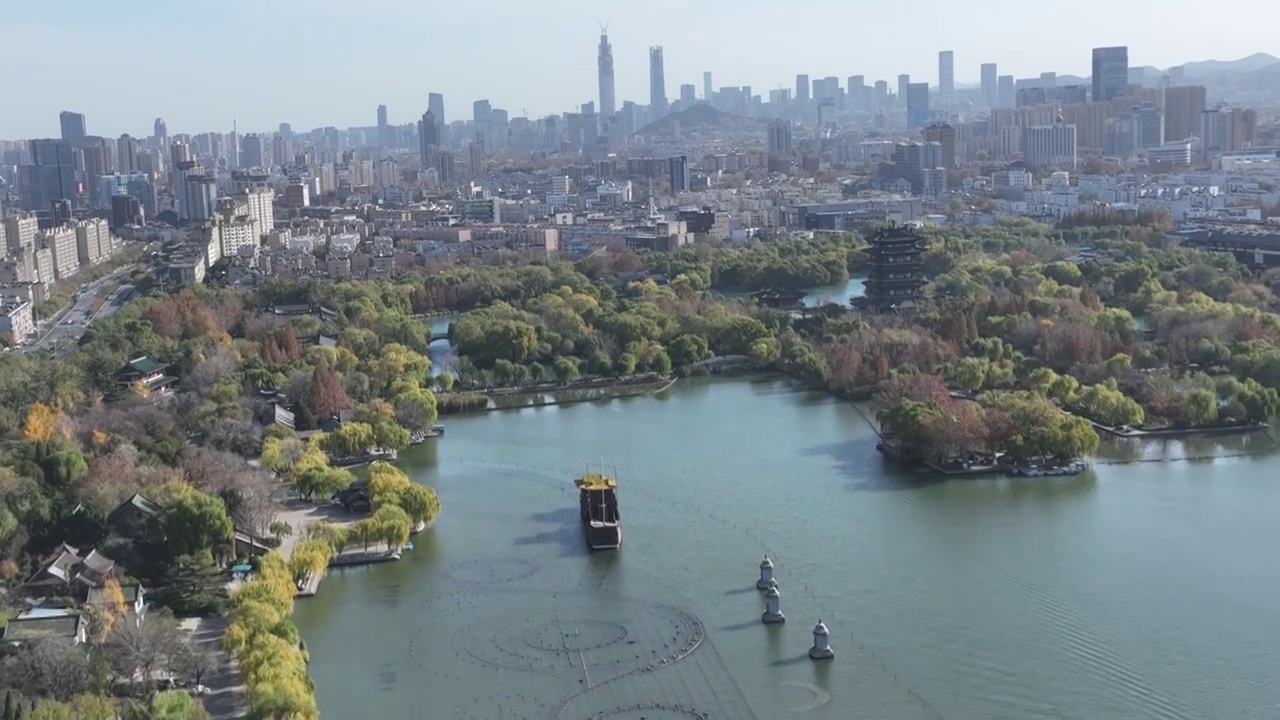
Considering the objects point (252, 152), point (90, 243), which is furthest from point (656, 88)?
point (90, 243)

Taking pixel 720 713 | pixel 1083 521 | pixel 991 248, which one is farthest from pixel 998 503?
pixel 991 248

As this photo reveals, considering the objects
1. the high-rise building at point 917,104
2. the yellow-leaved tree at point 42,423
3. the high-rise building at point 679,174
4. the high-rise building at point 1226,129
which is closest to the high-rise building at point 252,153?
the high-rise building at point 679,174

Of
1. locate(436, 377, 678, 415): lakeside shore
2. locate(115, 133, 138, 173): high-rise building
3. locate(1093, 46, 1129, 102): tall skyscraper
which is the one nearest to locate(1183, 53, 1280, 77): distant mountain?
locate(1093, 46, 1129, 102): tall skyscraper

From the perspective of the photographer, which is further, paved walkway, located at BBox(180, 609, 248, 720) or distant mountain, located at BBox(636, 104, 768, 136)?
distant mountain, located at BBox(636, 104, 768, 136)

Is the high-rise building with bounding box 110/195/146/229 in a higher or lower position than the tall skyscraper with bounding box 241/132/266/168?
lower

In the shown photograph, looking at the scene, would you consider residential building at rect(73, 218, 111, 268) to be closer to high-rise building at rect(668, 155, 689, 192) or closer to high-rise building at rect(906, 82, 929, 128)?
high-rise building at rect(668, 155, 689, 192)

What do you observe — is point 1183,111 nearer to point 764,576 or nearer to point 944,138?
point 944,138
